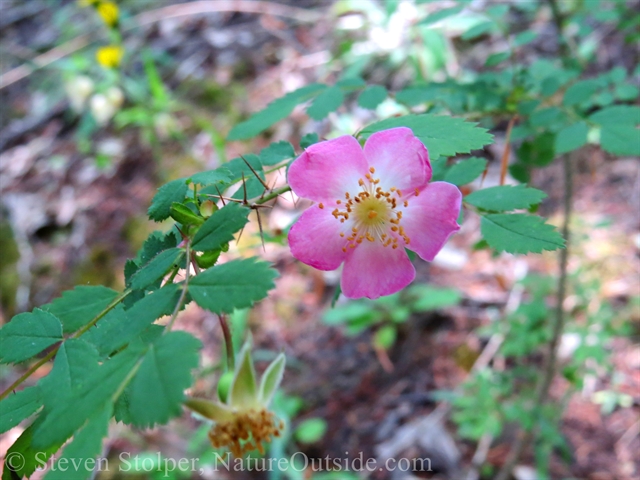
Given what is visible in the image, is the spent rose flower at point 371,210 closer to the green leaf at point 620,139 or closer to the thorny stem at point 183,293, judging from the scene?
the thorny stem at point 183,293

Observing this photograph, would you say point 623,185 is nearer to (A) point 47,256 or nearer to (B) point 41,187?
(A) point 47,256

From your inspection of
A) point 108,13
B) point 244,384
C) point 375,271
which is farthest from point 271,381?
point 108,13

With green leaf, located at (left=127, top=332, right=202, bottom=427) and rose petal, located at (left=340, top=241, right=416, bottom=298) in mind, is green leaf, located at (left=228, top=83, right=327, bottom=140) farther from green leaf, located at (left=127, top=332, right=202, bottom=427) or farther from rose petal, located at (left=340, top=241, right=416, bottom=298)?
green leaf, located at (left=127, top=332, right=202, bottom=427)

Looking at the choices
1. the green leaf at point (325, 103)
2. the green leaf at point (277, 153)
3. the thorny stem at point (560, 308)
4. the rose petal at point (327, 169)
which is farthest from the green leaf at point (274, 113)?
the thorny stem at point (560, 308)

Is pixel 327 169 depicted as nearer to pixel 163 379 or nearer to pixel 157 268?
pixel 157 268

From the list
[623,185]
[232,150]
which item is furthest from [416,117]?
[232,150]

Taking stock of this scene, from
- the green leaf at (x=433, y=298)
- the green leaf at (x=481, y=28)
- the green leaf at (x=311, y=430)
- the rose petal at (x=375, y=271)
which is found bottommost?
the green leaf at (x=311, y=430)

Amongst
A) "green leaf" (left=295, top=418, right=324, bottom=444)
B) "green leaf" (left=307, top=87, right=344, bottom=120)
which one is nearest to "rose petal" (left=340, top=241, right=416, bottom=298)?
"green leaf" (left=307, top=87, right=344, bottom=120)
